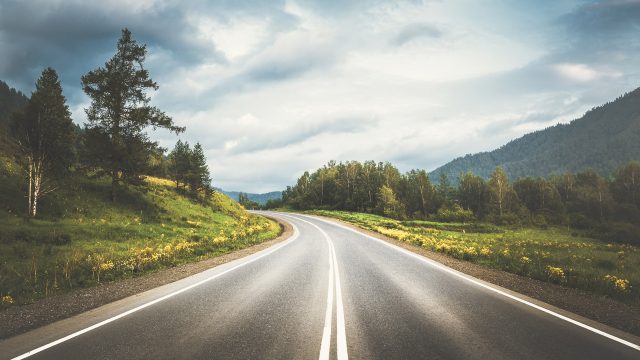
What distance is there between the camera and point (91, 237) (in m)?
18.5

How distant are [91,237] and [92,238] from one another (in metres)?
0.20

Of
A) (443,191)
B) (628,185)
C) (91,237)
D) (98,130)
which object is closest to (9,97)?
(98,130)

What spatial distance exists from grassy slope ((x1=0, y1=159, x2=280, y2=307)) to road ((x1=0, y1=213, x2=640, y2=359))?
432 cm

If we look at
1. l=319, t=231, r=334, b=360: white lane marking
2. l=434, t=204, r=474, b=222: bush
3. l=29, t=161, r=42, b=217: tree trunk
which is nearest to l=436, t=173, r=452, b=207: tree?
l=434, t=204, r=474, b=222: bush

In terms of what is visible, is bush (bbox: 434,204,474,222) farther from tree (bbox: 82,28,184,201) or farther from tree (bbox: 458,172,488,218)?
tree (bbox: 82,28,184,201)

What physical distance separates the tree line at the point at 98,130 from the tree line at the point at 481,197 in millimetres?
54722

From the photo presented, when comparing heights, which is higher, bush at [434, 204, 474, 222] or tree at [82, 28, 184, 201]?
tree at [82, 28, 184, 201]

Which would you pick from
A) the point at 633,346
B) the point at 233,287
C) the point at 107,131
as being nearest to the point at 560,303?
the point at 633,346

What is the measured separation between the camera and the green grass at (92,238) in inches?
443

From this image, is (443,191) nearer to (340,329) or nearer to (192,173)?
(192,173)

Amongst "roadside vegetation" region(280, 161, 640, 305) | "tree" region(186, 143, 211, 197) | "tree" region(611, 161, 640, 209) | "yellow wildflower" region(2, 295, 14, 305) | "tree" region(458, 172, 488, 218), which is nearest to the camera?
"yellow wildflower" region(2, 295, 14, 305)

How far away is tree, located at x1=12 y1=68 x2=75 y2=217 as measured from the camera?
19422mm

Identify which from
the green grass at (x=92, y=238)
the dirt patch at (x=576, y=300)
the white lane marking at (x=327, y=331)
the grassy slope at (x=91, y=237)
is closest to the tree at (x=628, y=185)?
the grassy slope at (x=91, y=237)

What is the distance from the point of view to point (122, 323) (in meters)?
5.97
